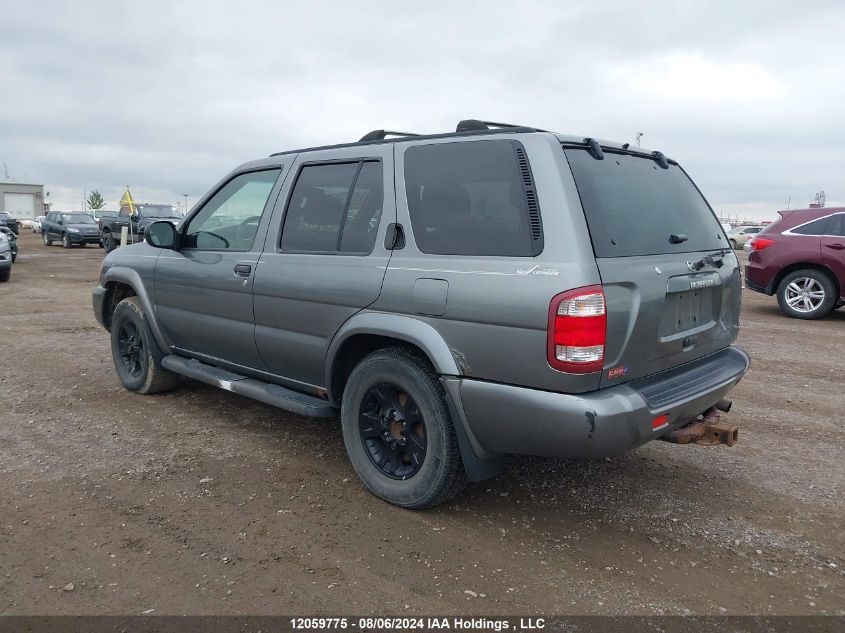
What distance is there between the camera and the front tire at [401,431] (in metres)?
3.19

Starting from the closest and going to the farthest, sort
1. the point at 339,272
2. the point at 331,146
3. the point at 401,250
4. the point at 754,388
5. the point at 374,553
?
1. the point at 374,553
2. the point at 401,250
3. the point at 339,272
4. the point at 331,146
5. the point at 754,388

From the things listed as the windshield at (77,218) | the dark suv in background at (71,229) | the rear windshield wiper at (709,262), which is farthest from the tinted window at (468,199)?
the windshield at (77,218)

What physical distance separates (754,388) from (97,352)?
263 inches

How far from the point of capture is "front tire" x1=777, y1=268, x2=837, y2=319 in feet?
31.8

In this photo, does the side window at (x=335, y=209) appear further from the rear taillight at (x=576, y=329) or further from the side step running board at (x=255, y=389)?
the rear taillight at (x=576, y=329)

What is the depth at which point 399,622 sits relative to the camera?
2.56 metres

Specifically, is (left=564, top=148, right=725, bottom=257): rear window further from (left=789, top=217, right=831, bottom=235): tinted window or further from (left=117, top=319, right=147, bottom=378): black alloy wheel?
(left=789, top=217, right=831, bottom=235): tinted window

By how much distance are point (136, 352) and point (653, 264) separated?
4306mm

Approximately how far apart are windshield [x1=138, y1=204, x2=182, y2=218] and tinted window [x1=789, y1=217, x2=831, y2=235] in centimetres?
2103

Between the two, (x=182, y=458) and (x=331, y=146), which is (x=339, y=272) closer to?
(x=331, y=146)

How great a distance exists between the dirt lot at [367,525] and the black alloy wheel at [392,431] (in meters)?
0.23

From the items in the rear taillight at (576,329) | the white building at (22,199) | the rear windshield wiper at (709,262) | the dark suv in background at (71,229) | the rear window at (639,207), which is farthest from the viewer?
the white building at (22,199)

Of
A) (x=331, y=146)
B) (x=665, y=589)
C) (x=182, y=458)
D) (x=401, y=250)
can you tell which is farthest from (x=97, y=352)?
(x=665, y=589)

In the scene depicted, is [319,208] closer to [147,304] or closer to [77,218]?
[147,304]
